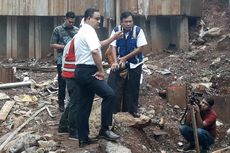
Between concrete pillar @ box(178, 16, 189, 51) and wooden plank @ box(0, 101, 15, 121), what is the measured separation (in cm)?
732

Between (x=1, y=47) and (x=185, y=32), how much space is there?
8.01m

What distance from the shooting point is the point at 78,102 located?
4.06m

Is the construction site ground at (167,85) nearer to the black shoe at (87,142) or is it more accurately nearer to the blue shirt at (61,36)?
the black shoe at (87,142)

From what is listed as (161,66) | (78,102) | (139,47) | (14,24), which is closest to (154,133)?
(139,47)

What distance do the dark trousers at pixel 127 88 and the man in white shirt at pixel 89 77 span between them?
1544 millimetres

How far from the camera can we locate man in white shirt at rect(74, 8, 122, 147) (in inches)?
148

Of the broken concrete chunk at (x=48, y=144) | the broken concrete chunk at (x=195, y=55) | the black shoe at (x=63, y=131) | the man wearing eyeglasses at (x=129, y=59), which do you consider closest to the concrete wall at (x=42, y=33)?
the broken concrete chunk at (x=195, y=55)

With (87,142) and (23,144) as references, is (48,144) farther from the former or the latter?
(87,142)

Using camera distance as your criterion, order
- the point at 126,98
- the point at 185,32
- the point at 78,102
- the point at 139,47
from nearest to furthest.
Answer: the point at 78,102 → the point at 139,47 → the point at 126,98 → the point at 185,32

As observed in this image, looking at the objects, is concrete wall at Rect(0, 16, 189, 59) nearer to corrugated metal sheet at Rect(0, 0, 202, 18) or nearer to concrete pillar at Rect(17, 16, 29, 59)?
concrete pillar at Rect(17, 16, 29, 59)

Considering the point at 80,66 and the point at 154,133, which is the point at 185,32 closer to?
the point at 154,133

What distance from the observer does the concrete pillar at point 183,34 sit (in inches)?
456

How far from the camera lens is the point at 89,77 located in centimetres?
Answer: 379

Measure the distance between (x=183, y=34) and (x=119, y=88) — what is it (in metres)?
6.81
